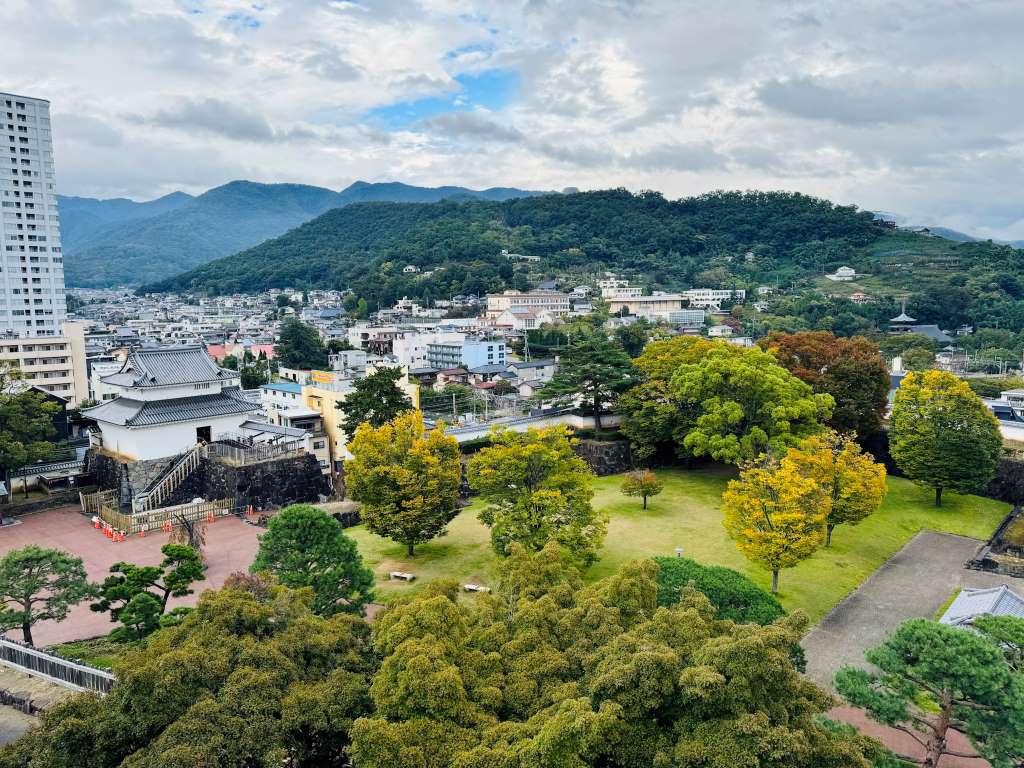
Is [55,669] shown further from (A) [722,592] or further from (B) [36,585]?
(A) [722,592]

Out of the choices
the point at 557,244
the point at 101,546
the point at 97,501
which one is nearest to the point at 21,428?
the point at 97,501

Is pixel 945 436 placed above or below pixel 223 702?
above

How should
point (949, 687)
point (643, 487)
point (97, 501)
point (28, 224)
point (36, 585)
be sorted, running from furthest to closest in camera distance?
1. point (28, 224)
2. point (97, 501)
3. point (643, 487)
4. point (36, 585)
5. point (949, 687)

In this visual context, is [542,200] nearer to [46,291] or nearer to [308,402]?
[46,291]

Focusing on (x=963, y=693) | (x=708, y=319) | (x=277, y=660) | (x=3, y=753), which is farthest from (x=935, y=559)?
(x=708, y=319)

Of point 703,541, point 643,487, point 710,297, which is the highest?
point 710,297

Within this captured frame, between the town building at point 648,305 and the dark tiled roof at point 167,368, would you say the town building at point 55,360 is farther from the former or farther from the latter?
the town building at point 648,305

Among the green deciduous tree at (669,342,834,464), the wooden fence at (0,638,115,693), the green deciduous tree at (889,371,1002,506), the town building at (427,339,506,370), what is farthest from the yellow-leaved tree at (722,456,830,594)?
the town building at (427,339,506,370)
